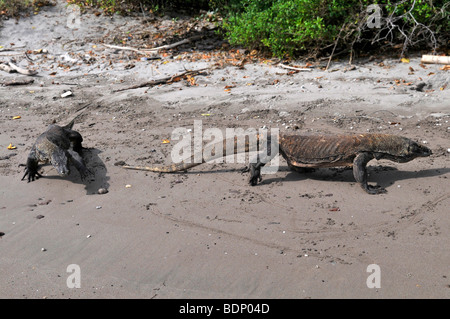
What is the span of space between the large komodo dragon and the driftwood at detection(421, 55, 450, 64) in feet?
14.2

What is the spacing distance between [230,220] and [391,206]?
1.83 meters

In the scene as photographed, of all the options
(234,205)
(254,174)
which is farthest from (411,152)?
(234,205)

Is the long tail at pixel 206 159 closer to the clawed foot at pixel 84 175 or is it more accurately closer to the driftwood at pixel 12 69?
the clawed foot at pixel 84 175

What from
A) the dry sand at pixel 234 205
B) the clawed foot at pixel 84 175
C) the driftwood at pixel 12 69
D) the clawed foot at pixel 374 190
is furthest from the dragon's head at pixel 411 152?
the driftwood at pixel 12 69

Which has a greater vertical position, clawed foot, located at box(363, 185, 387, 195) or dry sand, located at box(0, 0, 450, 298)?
clawed foot, located at box(363, 185, 387, 195)

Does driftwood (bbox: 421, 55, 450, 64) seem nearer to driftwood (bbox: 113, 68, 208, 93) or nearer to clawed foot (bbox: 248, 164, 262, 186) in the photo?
driftwood (bbox: 113, 68, 208, 93)

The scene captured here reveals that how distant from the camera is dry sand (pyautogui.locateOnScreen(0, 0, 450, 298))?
4.35m

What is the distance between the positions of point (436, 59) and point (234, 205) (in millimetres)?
6211

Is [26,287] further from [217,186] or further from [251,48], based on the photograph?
[251,48]

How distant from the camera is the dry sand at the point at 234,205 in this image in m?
4.35

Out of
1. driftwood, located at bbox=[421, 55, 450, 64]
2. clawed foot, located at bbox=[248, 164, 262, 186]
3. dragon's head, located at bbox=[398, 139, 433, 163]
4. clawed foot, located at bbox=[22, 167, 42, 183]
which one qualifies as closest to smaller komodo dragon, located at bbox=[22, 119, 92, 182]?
clawed foot, located at bbox=[22, 167, 42, 183]

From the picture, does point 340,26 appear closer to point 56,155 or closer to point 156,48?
point 156,48

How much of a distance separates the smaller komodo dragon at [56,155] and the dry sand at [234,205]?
23 centimetres

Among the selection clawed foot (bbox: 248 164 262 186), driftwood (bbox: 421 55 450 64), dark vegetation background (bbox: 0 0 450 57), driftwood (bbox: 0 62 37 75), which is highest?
dark vegetation background (bbox: 0 0 450 57)
